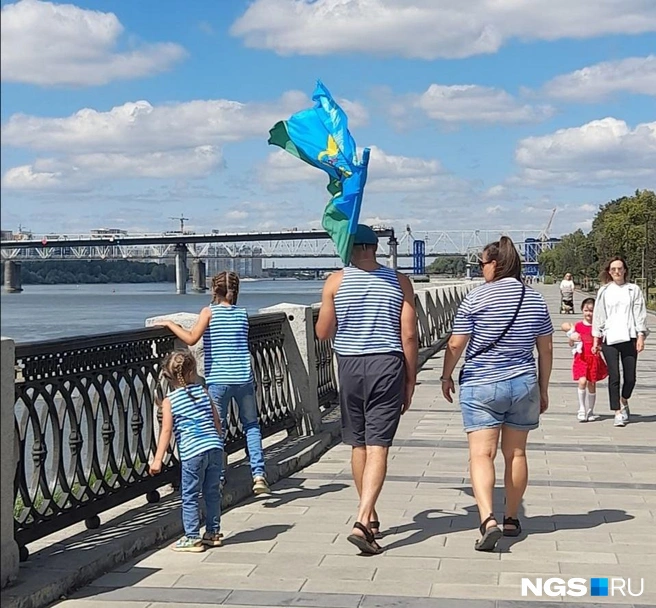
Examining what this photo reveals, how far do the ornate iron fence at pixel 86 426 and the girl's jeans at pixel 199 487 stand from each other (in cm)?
54

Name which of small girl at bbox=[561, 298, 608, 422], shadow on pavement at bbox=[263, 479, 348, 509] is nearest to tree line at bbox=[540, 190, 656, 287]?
small girl at bbox=[561, 298, 608, 422]

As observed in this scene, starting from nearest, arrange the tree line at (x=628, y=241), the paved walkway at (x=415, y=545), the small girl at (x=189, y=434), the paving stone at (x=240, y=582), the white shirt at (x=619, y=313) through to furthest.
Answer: the paved walkway at (x=415, y=545) < the paving stone at (x=240, y=582) < the small girl at (x=189, y=434) < the white shirt at (x=619, y=313) < the tree line at (x=628, y=241)

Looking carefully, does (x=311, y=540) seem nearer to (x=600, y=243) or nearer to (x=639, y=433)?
(x=639, y=433)

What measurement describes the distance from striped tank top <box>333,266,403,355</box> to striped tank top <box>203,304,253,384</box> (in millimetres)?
1443

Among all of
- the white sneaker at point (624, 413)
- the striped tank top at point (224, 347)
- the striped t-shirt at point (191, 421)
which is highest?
the striped tank top at point (224, 347)

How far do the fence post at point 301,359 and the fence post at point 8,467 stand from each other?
528 centimetres

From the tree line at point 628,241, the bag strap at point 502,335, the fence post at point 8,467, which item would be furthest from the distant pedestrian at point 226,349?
the tree line at point 628,241

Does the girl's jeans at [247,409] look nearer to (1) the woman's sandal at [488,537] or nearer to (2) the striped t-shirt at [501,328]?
(2) the striped t-shirt at [501,328]

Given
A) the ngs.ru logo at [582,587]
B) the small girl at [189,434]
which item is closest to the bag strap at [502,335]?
the ngs.ru logo at [582,587]

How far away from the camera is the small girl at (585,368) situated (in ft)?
39.7

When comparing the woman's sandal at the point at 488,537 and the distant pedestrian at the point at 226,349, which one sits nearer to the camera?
the woman's sandal at the point at 488,537

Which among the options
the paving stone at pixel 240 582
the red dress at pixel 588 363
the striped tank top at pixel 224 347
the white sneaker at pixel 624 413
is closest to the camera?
the paving stone at pixel 240 582

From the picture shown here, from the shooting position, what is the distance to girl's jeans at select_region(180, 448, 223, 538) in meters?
6.24

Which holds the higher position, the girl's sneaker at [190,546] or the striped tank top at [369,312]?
the striped tank top at [369,312]
